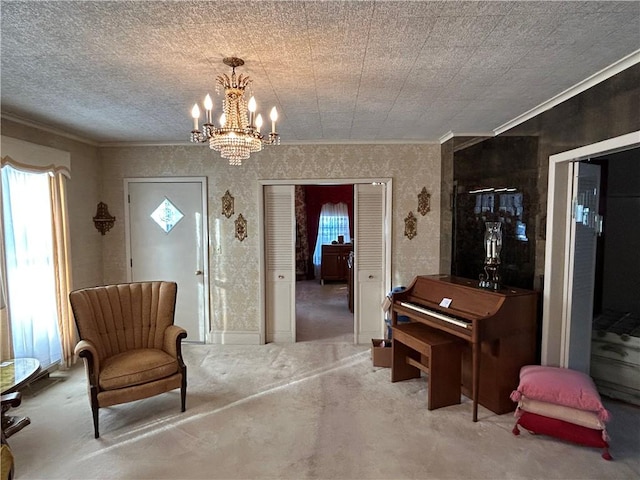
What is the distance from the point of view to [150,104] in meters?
2.72

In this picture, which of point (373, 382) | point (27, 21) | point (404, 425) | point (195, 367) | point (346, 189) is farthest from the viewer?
point (346, 189)

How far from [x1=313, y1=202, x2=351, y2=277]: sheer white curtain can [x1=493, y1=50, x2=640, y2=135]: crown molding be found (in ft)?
17.9

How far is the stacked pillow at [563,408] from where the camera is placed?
216 centimetres

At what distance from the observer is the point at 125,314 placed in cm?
293

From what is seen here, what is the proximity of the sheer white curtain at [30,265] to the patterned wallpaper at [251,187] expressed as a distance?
88 centimetres

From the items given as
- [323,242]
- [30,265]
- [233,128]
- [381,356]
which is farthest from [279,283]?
[323,242]

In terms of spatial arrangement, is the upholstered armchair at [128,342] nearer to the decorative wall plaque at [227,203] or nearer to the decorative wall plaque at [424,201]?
the decorative wall plaque at [227,203]

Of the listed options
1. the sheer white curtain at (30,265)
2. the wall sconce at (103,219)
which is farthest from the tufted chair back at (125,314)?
the wall sconce at (103,219)

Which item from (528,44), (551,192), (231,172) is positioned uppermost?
(528,44)

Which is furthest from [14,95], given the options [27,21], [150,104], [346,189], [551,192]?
[346,189]

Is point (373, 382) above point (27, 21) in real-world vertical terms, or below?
below

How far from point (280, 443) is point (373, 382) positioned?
1.13 meters

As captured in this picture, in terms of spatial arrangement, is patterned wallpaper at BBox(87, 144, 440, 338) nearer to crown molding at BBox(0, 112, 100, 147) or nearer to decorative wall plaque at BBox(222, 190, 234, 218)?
decorative wall plaque at BBox(222, 190, 234, 218)

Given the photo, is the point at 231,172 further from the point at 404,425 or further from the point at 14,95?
the point at 404,425
